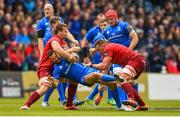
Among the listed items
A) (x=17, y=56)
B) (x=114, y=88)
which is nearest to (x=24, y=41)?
(x=17, y=56)

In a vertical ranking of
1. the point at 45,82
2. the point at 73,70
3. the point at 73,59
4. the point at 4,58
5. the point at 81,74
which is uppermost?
the point at 4,58

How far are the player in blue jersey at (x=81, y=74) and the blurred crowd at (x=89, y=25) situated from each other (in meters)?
9.60

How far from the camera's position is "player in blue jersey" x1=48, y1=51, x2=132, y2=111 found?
55.6ft

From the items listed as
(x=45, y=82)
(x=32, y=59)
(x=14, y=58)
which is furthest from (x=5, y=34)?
(x=45, y=82)

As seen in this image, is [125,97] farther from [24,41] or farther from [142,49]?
[142,49]

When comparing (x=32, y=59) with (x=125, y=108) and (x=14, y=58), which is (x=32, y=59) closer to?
(x=14, y=58)

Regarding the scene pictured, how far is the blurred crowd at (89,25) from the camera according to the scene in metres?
27.4

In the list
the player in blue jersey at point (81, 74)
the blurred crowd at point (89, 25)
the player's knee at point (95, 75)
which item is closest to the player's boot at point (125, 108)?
the player in blue jersey at point (81, 74)

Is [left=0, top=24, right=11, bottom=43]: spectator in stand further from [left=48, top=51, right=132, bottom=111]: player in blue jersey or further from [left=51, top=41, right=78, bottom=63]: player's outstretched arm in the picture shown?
[left=51, top=41, right=78, bottom=63]: player's outstretched arm

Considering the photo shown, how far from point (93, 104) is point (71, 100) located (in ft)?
10.8

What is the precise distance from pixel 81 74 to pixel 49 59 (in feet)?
3.25

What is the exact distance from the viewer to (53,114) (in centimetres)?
1562

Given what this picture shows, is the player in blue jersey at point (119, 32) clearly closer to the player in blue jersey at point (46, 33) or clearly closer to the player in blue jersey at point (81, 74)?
the player in blue jersey at point (46, 33)

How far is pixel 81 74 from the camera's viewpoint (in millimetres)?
17094
